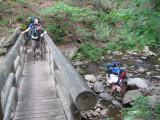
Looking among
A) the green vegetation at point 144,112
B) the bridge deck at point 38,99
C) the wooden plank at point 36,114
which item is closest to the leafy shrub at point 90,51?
the bridge deck at point 38,99

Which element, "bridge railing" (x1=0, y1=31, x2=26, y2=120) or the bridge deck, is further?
the bridge deck

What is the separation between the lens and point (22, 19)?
41.6ft

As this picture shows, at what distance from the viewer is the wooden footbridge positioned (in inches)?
58.1

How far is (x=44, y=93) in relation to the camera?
157 inches

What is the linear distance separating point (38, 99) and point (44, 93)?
0.37 meters

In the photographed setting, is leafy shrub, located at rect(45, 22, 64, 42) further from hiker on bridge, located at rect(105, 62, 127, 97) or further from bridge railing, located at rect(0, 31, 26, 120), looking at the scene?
bridge railing, located at rect(0, 31, 26, 120)

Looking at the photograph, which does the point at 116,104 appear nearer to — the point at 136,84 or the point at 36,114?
the point at 136,84

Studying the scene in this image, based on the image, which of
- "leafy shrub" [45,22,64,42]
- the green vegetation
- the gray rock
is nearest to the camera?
the green vegetation

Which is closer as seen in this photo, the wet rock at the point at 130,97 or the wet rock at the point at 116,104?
the wet rock at the point at 130,97

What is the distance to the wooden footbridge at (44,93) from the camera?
1477mm

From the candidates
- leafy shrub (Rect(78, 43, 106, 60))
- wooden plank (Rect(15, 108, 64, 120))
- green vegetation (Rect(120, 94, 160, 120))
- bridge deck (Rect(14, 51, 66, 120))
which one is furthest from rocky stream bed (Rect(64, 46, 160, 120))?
wooden plank (Rect(15, 108, 64, 120))

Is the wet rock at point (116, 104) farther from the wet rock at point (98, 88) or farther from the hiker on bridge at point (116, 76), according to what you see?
the wet rock at point (98, 88)

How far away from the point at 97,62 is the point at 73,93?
1100cm

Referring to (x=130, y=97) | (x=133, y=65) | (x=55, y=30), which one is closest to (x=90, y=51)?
(x=55, y=30)
